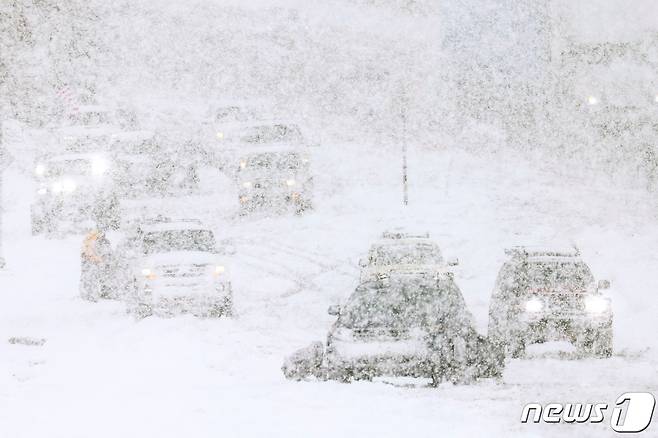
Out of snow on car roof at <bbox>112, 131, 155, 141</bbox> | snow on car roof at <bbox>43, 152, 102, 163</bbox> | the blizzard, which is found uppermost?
snow on car roof at <bbox>112, 131, 155, 141</bbox>

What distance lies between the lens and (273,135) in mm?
26094

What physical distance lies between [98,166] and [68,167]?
0.72 m

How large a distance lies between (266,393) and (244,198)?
15.6 metres

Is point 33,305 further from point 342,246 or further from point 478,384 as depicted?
point 478,384

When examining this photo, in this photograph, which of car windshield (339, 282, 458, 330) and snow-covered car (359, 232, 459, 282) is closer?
car windshield (339, 282, 458, 330)

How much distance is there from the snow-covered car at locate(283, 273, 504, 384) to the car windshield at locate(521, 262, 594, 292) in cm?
169

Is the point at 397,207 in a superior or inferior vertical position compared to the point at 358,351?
inferior

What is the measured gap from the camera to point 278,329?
15906 millimetres

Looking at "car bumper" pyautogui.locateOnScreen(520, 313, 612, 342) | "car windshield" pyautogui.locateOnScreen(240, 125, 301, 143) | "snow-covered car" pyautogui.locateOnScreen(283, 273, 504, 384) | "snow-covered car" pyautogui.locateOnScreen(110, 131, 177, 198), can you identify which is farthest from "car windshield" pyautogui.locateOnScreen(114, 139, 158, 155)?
"car bumper" pyautogui.locateOnScreen(520, 313, 612, 342)

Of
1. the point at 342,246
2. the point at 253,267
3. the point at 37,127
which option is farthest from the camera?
the point at 37,127

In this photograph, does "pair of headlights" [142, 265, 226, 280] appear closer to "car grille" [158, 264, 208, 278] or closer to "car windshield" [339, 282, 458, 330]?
"car grille" [158, 264, 208, 278]

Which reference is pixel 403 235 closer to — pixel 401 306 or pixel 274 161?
pixel 401 306

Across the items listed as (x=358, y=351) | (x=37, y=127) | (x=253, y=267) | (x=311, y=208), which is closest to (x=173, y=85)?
A: (x=37, y=127)

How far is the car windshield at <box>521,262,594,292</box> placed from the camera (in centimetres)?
1362
